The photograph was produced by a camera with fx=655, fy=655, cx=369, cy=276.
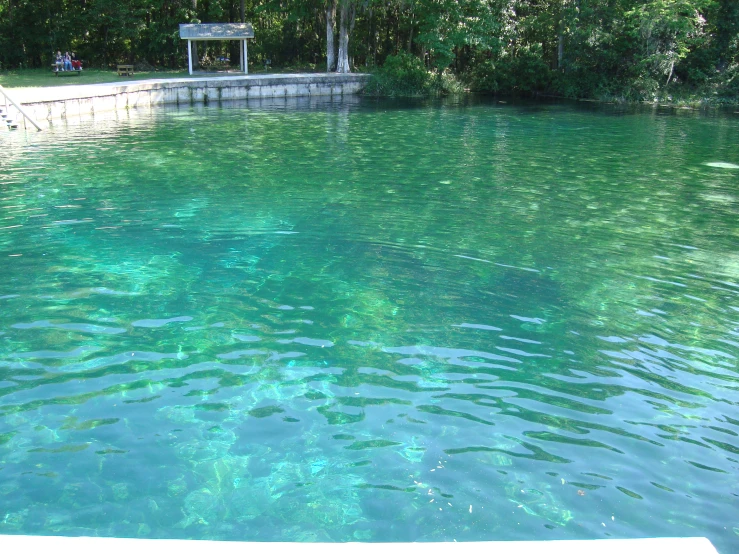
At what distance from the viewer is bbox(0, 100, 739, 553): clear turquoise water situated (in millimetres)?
4535

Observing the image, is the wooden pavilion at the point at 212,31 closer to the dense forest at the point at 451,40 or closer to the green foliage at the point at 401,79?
the dense forest at the point at 451,40

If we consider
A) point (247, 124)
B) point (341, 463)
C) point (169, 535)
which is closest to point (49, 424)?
point (169, 535)

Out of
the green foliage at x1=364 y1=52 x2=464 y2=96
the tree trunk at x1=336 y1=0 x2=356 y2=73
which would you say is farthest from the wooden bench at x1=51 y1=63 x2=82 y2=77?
the green foliage at x1=364 y1=52 x2=464 y2=96

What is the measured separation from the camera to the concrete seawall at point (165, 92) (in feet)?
77.4

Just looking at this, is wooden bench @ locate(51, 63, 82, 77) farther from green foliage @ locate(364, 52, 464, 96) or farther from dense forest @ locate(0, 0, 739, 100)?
green foliage @ locate(364, 52, 464, 96)

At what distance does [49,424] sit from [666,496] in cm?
482

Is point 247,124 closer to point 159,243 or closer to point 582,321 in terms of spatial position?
point 159,243

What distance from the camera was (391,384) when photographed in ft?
20.0

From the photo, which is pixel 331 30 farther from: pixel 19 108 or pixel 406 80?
pixel 19 108

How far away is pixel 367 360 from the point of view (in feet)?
21.4

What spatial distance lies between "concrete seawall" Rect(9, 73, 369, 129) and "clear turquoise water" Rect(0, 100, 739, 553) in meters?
11.0

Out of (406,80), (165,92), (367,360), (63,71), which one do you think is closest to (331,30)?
(406,80)

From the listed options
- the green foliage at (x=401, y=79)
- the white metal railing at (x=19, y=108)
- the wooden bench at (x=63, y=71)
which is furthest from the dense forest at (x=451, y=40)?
the white metal railing at (x=19, y=108)

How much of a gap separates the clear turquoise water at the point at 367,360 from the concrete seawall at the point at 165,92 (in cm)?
1095
